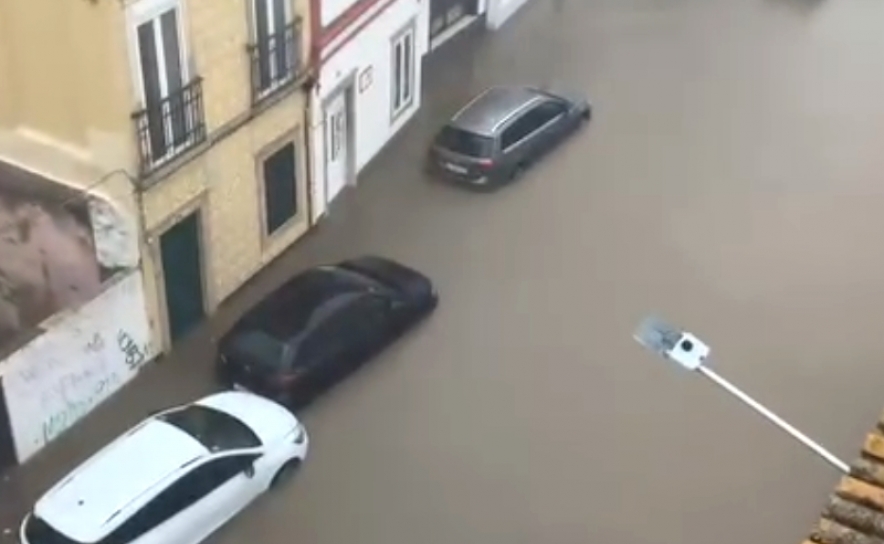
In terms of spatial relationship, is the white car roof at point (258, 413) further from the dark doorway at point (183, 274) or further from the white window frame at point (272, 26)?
the white window frame at point (272, 26)

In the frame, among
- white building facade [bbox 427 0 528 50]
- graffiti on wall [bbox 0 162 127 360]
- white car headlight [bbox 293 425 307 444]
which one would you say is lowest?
white car headlight [bbox 293 425 307 444]

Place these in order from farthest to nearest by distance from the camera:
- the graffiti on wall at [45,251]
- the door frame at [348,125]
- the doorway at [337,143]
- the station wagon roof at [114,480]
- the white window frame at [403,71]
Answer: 1. the white window frame at [403,71]
2. the doorway at [337,143]
3. the door frame at [348,125]
4. the graffiti on wall at [45,251]
5. the station wagon roof at [114,480]

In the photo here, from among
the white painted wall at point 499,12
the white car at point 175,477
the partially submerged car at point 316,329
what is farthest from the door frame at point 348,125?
the white painted wall at point 499,12

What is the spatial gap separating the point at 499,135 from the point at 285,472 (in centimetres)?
733

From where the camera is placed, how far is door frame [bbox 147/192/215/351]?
16.9 meters

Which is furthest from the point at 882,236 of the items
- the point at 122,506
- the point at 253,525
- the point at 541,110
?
the point at 122,506

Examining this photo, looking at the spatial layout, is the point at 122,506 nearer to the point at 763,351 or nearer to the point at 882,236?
the point at 763,351

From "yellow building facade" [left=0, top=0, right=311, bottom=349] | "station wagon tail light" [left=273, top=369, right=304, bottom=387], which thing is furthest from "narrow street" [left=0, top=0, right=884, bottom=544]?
"yellow building facade" [left=0, top=0, right=311, bottom=349]

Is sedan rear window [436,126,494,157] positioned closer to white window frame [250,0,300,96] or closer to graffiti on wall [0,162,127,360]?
white window frame [250,0,300,96]

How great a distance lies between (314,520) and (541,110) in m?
9.03

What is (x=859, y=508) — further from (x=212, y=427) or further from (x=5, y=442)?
(x=5, y=442)

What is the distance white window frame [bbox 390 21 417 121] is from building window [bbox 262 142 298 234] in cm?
326

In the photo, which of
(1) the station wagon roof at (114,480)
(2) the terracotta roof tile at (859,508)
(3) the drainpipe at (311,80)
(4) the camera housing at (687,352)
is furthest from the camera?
(3) the drainpipe at (311,80)

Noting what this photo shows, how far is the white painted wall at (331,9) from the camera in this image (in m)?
18.9
